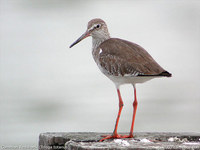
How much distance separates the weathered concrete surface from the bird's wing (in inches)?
41.4

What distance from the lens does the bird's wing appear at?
7.91 m

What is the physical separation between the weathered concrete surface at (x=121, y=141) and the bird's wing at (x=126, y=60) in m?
1.05

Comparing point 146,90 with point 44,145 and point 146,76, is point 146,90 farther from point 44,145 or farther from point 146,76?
point 44,145

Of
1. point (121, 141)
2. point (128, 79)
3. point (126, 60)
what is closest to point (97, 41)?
point (126, 60)

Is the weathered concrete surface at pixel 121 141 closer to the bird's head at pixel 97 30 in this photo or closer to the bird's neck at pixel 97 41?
the bird's neck at pixel 97 41

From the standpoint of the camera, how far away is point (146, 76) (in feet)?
25.7

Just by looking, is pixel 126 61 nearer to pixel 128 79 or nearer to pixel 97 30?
pixel 128 79

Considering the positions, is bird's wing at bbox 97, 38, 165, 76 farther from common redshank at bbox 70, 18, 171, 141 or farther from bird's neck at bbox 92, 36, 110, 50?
bird's neck at bbox 92, 36, 110, 50

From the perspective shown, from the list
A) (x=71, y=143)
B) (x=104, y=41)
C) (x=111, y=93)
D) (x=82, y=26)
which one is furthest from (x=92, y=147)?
(x=82, y=26)

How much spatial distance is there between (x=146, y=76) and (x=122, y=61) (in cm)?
58

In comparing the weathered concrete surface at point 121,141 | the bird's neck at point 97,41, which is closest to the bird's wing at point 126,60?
the bird's neck at point 97,41

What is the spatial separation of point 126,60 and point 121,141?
1.95m

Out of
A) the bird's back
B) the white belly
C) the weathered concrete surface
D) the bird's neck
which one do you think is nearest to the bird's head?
the bird's neck

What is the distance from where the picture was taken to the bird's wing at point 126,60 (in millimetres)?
7910
